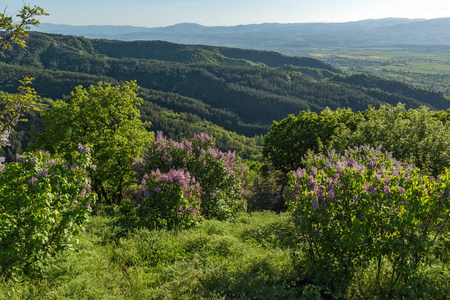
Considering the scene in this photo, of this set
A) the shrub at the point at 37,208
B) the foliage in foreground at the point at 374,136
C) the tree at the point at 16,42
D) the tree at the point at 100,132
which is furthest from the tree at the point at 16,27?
the foliage in foreground at the point at 374,136

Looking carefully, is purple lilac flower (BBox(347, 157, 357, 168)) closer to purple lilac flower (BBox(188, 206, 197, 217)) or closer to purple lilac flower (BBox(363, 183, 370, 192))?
purple lilac flower (BBox(363, 183, 370, 192))

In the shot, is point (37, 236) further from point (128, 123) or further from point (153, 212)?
point (128, 123)

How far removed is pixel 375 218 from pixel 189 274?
16.6 feet

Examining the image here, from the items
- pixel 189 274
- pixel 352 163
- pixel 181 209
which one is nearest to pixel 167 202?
pixel 181 209

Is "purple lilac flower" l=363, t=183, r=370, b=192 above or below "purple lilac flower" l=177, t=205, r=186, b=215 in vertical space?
above

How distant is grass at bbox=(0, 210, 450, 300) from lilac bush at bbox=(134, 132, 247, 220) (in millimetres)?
3498

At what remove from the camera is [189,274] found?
747 centimetres

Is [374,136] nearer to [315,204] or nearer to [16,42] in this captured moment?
[315,204]

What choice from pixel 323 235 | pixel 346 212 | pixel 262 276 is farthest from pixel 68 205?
pixel 346 212

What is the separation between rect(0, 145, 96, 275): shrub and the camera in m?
6.24

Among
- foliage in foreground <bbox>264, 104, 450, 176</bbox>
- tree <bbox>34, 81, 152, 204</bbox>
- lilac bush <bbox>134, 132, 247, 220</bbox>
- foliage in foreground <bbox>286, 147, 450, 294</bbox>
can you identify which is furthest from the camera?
tree <bbox>34, 81, 152, 204</bbox>

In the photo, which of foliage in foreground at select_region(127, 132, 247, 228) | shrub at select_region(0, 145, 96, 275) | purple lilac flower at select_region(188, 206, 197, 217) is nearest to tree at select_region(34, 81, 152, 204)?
foliage in foreground at select_region(127, 132, 247, 228)

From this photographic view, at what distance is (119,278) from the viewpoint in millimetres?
7199

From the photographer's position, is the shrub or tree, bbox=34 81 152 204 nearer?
the shrub
